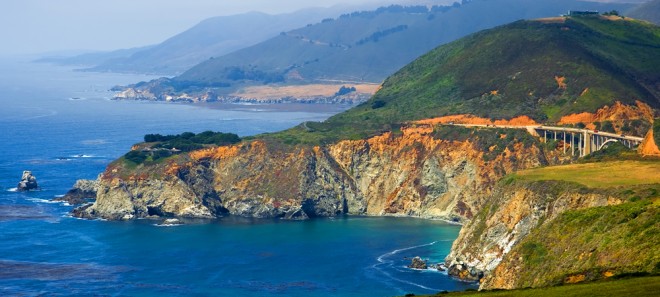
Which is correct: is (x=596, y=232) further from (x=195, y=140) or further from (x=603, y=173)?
(x=195, y=140)

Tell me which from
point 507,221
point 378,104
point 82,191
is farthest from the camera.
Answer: point 378,104

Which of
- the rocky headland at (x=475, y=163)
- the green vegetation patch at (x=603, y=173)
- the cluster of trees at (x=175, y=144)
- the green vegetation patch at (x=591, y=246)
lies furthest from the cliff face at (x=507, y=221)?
the cluster of trees at (x=175, y=144)

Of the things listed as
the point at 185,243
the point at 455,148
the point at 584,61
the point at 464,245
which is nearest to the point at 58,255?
the point at 185,243

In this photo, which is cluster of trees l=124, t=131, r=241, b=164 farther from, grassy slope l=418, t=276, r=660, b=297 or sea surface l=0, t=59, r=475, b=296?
grassy slope l=418, t=276, r=660, b=297

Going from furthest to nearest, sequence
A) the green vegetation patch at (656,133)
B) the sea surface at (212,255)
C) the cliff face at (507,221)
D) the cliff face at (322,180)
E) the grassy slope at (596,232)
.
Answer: the cliff face at (322,180) < the green vegetation patch at (656,133) < the sea surface at (212,255) < the cliff face at (507,221) < the grassy slope at (596,232)

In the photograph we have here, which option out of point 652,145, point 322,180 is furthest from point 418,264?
point 322,180

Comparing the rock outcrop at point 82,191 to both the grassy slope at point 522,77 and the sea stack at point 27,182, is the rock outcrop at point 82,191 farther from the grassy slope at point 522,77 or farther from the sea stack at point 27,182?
the grassy slope at point 522,77
